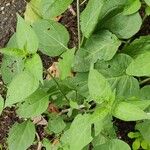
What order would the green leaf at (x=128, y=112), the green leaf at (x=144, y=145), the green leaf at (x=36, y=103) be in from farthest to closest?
the green leaf at (x=144, y=145), the green leaf at (x=36, y=103), the green leaf at (x=128, y=112)

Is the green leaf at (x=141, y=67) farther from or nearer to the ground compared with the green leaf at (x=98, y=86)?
nearer to the ground

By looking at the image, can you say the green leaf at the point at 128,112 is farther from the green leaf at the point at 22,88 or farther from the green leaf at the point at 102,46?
the green leaf at the point at 102,46

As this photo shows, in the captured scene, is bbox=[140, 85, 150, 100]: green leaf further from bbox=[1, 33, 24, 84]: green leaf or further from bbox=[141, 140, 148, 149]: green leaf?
bbox=[1, 33, 24, 84]: green leaf

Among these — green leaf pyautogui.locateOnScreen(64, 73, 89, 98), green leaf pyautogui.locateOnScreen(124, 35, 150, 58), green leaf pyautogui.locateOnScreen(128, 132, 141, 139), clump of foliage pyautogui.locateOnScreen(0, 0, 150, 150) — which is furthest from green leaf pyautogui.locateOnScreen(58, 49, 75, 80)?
green leaf pyautogui.locateOnScreen(128, 132, 141, 139)

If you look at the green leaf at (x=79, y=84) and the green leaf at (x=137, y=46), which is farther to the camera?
the green leaf at (x=137, y=46)

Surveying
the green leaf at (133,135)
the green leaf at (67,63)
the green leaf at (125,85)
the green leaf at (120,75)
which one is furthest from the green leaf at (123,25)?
the green leaf at (133,135)

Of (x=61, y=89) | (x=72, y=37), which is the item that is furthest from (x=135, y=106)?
(x=72, y=37)

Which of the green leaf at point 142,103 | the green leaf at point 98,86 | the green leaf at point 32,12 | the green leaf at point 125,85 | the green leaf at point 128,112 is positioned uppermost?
the green leaf at point 32,12
